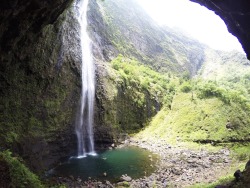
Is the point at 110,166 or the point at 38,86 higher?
the point at 38,86

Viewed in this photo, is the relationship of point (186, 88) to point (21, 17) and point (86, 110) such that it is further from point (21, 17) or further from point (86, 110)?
point (21, 17)

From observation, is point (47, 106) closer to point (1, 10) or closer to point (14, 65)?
point (14, 65)

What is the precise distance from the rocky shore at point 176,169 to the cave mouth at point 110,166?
1056mm

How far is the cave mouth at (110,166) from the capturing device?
97.4 feet

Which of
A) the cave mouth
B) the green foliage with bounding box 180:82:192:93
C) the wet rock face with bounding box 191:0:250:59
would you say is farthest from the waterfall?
the wet rock face with bounding box 191:0:250:59

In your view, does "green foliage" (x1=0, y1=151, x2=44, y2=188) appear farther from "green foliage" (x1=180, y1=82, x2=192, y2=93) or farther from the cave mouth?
"green foliage" (x1=180, y1=82, x2=192, y2=93)

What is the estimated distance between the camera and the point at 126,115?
53500 millimetres

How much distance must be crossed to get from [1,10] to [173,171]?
22.9m

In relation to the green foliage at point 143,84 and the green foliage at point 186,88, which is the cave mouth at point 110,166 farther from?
the green foliage at point 186,88

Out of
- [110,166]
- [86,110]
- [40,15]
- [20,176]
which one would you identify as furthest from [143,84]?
[20,176]

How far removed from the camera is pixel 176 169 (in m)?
32.7

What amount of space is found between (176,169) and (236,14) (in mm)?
18433

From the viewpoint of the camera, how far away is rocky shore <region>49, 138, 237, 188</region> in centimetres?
2706

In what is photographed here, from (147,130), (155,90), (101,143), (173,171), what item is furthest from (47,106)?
(155,90)
